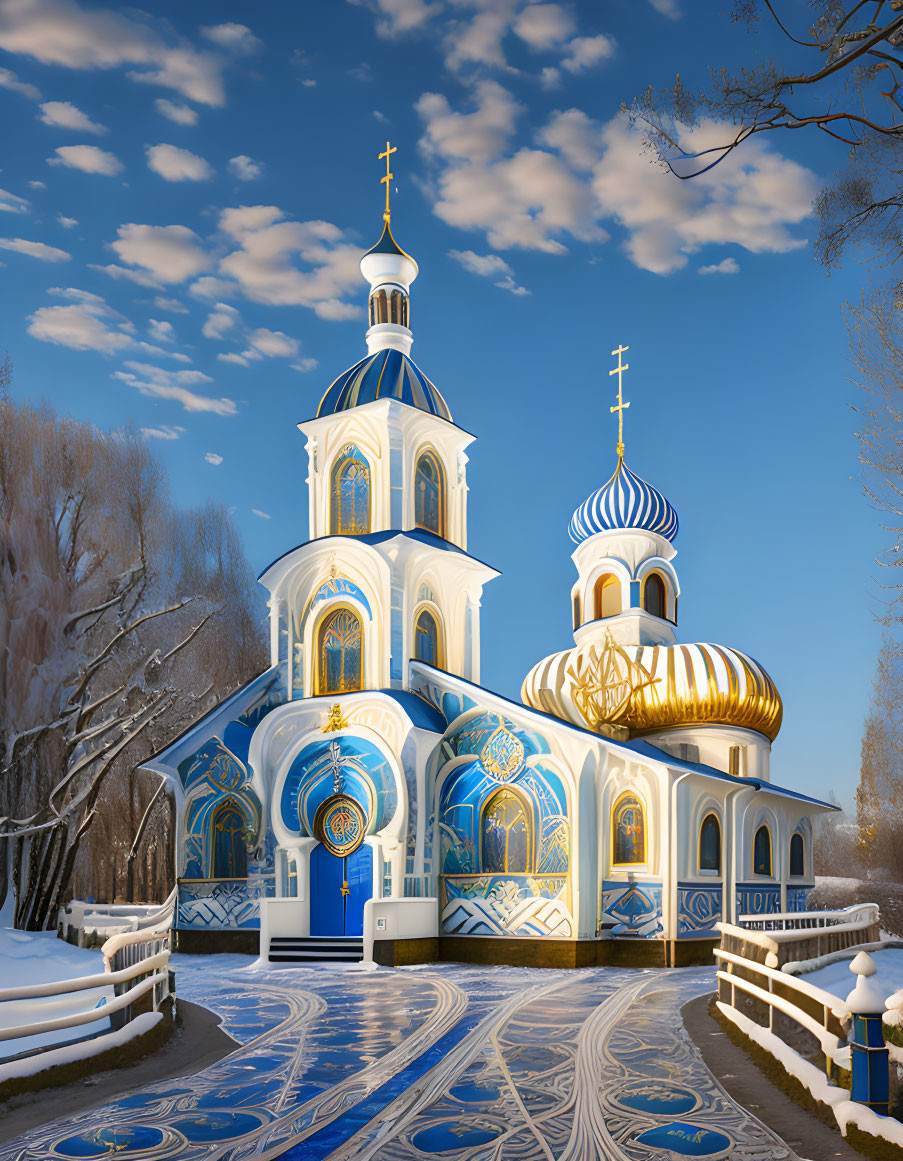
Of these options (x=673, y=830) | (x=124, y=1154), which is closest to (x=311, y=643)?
(x=673, y=830)

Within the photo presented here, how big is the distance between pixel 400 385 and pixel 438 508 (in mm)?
2611

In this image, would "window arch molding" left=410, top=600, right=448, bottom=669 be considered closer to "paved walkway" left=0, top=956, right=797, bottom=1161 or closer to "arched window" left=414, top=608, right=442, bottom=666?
"arched window" left=414, top=608, right=442, bottom=666

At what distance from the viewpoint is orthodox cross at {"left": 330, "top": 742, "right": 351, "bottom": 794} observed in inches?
767

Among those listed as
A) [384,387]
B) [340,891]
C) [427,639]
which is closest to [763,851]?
[427,639]

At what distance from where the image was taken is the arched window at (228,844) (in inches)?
814

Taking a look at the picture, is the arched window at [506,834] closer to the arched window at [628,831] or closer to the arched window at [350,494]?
the arched window at [628,831]

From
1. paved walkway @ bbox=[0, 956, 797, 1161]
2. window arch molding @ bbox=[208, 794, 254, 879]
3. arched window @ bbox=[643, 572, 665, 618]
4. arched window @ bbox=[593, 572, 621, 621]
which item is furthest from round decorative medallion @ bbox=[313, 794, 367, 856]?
arched window @ bbox=[643, 572, 665, 618]

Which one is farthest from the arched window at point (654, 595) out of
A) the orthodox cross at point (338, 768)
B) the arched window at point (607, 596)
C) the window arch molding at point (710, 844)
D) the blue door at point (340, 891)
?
the blue door at point (340, 891)

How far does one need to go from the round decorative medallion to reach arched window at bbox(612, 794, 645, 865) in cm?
427

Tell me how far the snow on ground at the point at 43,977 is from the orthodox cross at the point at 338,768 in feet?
15.3

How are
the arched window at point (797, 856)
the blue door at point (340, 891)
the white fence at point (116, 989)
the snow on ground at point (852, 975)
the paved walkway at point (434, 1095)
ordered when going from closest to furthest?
the paved walkway at point (434, 1095) → the white fence at point (116, 989) → the snow on ground at point (852, 975) → the blue door at point (340, 891) → the arched window at point (797, 856)

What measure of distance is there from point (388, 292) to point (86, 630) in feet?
31.3

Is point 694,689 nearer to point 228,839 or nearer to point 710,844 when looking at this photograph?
point 710,844

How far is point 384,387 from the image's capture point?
22.0 m
